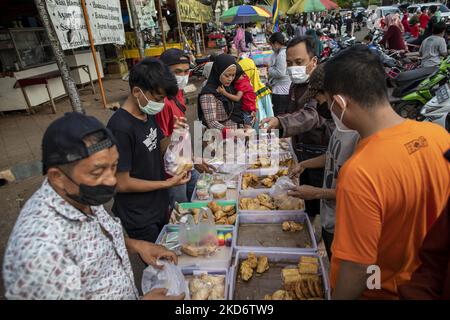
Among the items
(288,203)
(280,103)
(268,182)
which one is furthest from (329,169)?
(280,103)

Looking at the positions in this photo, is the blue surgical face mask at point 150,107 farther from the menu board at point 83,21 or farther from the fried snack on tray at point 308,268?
the menu board at point 83,21

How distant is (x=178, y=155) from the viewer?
2.63 metres

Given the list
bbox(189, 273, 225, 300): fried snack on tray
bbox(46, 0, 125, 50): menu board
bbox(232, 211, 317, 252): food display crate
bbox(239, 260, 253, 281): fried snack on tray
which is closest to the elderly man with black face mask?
bbox(189, 273, 225, 300): fried snack on tray

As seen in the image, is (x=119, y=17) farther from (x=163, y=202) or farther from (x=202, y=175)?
(x=163, y=202)

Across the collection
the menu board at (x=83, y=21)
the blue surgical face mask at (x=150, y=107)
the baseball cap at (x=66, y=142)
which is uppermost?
the menu board at (x=83, y=21)

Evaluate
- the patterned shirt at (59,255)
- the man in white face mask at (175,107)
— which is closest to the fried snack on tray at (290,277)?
the patterned shirt at (59,255)

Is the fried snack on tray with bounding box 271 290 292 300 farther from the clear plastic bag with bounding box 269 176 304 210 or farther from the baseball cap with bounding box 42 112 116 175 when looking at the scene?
the baseball cap with bounding box 42 112 116 175

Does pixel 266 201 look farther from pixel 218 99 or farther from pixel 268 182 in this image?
pixel 218 99

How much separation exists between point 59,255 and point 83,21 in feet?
19.3

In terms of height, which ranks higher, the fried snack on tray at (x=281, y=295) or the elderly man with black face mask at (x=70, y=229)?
the elderly man with black face mask at (x=70, y=229)

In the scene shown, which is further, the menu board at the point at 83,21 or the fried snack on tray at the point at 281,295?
the menu board at the point at 83,21

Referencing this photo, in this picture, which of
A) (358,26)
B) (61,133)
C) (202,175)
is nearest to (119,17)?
(202,175)

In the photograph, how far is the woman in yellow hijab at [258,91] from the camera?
5.48 m

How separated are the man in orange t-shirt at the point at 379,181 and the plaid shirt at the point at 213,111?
2298mm
